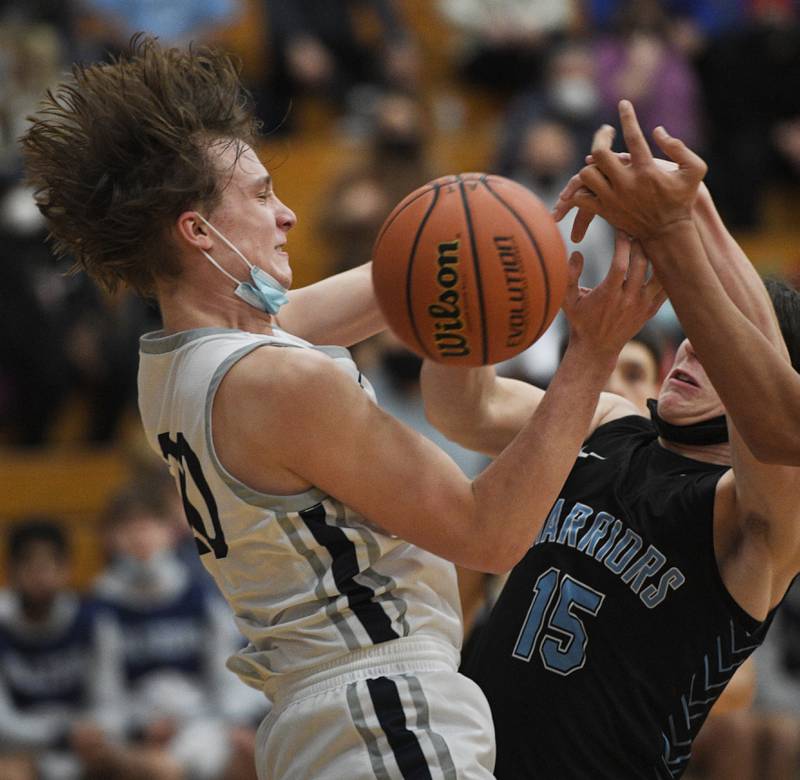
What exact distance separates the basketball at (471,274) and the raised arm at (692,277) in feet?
0.56

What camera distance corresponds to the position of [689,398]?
11.4 ft

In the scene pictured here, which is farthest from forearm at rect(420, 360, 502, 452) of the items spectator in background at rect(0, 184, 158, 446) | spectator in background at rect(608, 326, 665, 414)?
spectator in background at rect(0, 184, 158, 446)

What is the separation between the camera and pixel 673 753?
3416 millimetres

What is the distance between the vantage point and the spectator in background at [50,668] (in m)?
6.77

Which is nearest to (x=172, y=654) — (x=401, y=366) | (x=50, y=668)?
(x=50, y=668)

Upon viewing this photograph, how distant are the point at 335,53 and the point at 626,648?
25.8 feet

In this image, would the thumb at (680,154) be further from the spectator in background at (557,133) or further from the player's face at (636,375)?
the spectator in background at (557,133)

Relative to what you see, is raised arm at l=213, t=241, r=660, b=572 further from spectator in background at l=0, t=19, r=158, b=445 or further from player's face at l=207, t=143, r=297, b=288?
spectator in background at l=0, t=19, r=158, b=445

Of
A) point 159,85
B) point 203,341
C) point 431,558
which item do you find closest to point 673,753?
point 431,558

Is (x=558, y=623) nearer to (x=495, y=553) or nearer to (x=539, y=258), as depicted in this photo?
(x=495, y=553)

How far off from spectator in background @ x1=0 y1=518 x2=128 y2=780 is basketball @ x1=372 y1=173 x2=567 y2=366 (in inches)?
176

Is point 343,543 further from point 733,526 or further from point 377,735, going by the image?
point 733,526

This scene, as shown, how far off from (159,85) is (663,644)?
1.66 metres

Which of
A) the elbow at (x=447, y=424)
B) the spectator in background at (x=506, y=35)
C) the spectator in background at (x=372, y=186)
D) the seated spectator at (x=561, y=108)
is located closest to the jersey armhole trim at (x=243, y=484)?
the elbow at (x=447, y=424)
